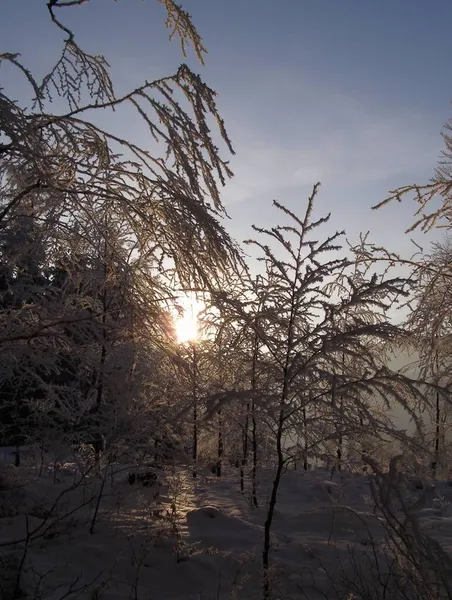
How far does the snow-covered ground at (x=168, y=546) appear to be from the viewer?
4.70 meters

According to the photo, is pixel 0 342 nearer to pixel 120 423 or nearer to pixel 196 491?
pixel 120 423

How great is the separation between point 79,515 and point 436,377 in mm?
5920

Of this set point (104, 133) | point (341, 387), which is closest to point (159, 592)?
point (341, 387)

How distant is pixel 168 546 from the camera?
5.96 meters

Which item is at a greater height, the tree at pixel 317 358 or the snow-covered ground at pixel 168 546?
the tree at pixel 317 358

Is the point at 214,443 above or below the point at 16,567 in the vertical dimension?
above

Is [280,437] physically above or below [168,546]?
above

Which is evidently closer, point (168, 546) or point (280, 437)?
point (280, 437)

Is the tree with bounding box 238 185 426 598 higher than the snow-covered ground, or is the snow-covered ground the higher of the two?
the tree with bounding box 238 185 426 598

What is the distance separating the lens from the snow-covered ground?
185 inches

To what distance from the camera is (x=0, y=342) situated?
3980 millimetres

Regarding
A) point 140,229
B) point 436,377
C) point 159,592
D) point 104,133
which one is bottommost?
point 159,592

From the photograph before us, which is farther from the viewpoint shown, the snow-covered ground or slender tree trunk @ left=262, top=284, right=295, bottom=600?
slender tree trunk @ left=262, top=284, right=295, bottom=600

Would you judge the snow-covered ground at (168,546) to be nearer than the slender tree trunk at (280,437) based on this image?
Yes
